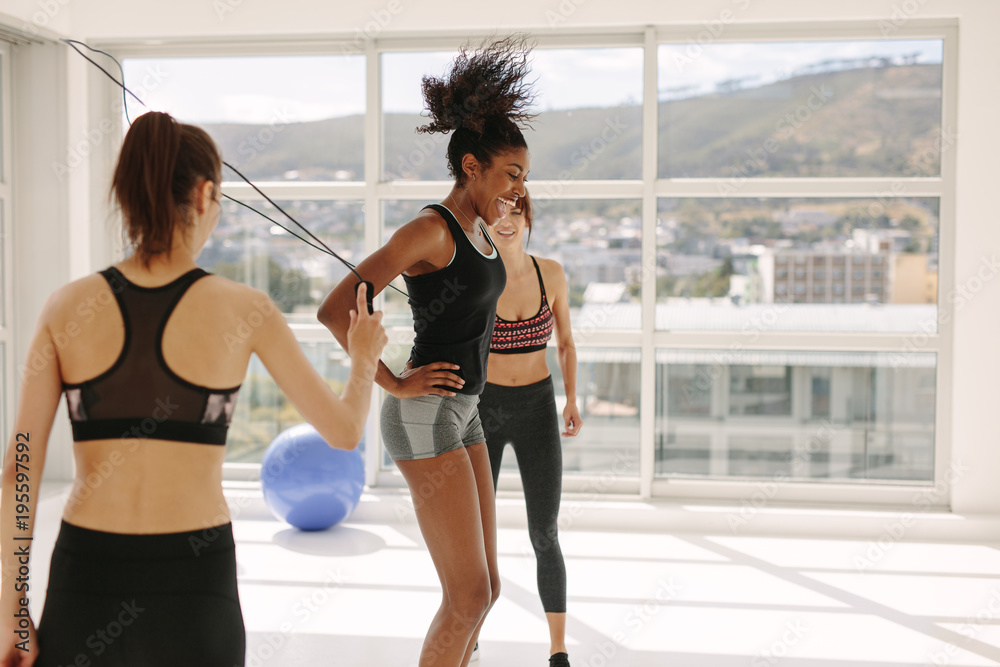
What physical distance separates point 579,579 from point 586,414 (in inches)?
50.4

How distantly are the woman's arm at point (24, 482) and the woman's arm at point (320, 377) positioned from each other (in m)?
0.27

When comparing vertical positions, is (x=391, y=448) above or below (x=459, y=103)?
below

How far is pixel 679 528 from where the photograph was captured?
436 cm

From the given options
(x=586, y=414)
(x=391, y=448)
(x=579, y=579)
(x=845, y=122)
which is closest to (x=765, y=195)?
(x=845, y=122)

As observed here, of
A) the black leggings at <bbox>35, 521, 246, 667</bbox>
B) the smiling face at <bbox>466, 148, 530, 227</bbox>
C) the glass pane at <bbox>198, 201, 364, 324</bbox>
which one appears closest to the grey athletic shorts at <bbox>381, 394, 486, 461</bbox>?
the smiling face at <bbox>466, 148, 530, 227</bbox>

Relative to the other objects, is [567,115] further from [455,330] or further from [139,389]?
[139,389]

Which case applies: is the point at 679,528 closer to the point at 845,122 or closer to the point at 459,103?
the point at 845,122

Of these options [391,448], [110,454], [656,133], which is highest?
[656,133]

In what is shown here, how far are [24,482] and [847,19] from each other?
4.41 metres

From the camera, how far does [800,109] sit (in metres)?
4.51

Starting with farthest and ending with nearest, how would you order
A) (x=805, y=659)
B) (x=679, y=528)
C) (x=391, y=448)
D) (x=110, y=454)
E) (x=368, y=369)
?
(x=679, y=528) → (x=805, y=659) → (x=391, y=448) → (x=368, y=369) → (x=110, y=454)

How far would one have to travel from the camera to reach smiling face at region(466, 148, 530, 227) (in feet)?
6.40

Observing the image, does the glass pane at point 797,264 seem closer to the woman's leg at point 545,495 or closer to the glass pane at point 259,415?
the glass pane at point 259,415

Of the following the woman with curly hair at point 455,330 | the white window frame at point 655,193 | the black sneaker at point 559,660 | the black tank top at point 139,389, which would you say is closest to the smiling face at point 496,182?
the woman with curly hair at point 455,330
